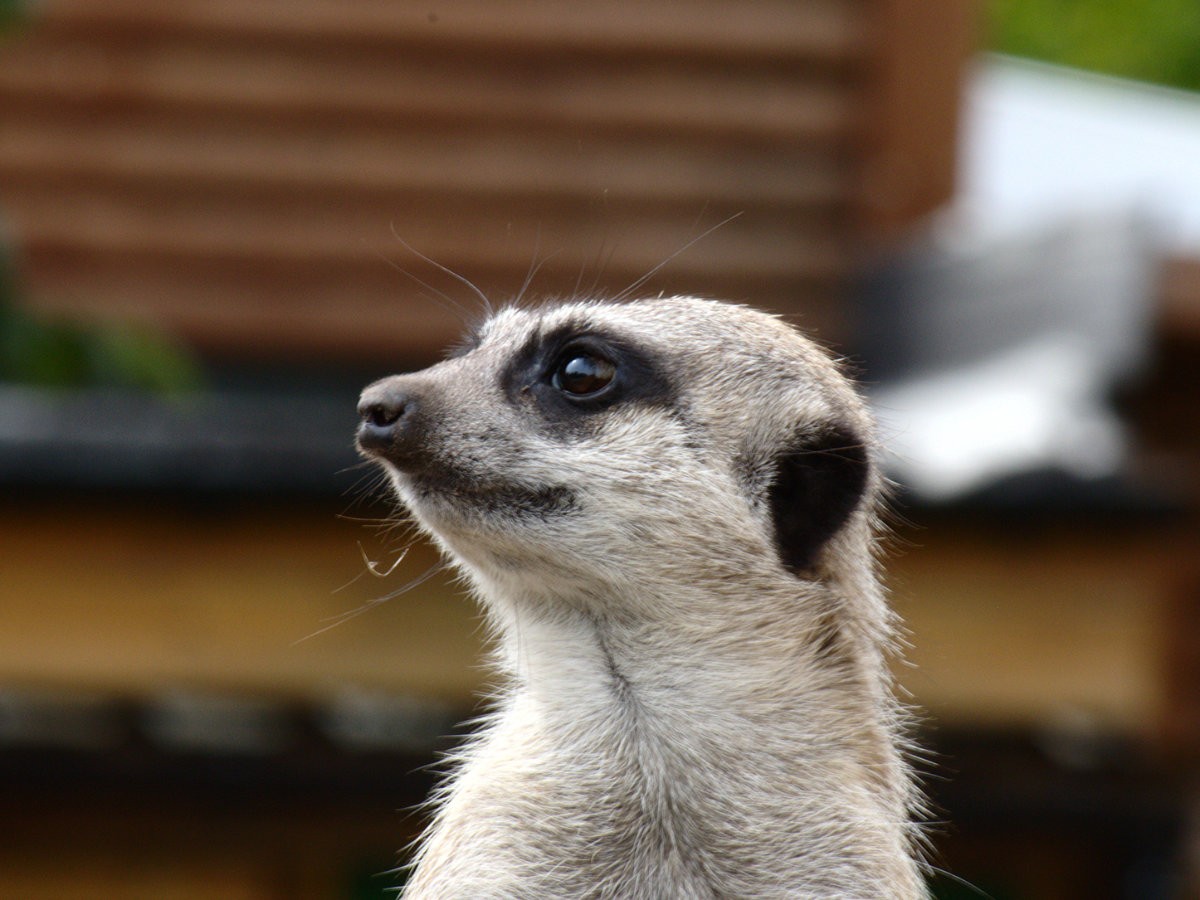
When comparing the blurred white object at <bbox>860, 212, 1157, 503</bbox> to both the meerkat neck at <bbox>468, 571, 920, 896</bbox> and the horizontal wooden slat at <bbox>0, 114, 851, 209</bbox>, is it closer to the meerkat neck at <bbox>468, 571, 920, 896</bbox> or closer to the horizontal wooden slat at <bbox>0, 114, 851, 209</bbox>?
the horizontal wooden slat at <bbox>0, 114, 851, 209</bbox>

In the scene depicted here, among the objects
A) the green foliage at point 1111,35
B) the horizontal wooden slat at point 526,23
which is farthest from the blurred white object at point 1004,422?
the green foliage at point 1111,35

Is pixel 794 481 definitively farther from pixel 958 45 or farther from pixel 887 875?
pixel 958 45

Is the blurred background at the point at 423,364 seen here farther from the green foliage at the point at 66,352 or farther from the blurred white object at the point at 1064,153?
the blurred white object at the point at 1064,153

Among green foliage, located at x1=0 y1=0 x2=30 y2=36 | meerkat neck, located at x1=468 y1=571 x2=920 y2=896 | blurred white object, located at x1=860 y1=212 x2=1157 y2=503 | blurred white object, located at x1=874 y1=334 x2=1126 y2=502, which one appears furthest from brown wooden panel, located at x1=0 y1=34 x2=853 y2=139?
meerkat neck, located at x1=468 y1=571 x2=920 y2=896

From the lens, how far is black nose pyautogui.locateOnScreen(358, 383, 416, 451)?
2.70 metres

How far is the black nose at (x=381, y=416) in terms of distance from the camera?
270cm

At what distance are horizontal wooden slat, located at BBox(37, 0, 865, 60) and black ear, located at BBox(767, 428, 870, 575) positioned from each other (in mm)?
4544

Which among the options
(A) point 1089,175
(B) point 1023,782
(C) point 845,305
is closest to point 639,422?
(B) point 1023,782

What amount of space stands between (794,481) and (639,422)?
11.7 inches

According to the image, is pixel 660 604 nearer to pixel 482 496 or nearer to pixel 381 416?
pixel 482 496

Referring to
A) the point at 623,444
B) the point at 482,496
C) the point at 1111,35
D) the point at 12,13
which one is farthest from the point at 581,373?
the point at 1111,35

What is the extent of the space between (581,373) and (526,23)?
466cm

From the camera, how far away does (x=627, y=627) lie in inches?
113

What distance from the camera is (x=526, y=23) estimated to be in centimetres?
722
